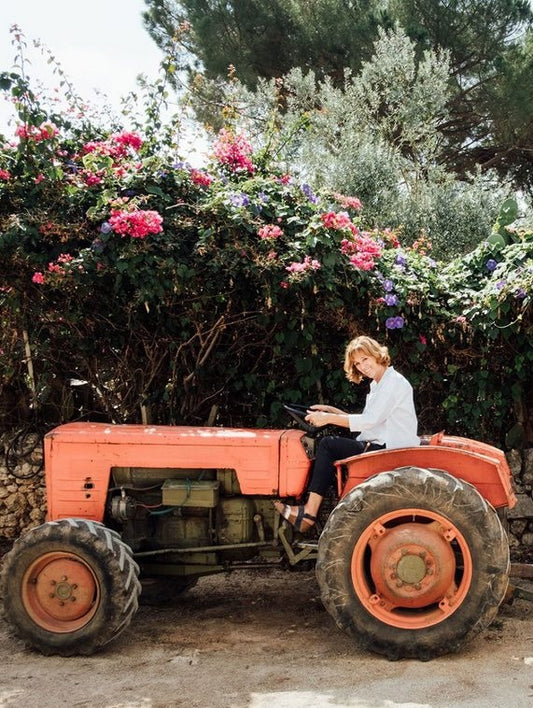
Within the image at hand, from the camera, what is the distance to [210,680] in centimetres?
376

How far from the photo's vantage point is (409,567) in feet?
13.4

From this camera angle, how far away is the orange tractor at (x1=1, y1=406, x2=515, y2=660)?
13.2 ft

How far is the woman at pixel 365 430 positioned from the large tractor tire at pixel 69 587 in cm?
96

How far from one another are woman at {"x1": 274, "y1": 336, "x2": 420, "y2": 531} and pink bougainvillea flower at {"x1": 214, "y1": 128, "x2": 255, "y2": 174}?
92.6 inches

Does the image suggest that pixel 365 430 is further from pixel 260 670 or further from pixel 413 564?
pixel 260 670

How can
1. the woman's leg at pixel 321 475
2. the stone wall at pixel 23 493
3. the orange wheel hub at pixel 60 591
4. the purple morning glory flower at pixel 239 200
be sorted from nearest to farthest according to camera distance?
1. the orange wheel hub at pixel 60 591
2. the woman's leg at pixel 321 475
3. the purple morning glory flower at pixel 239 200
4. the stone wall at pixel 23 493

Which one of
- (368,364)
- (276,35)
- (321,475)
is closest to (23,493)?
(321,475)

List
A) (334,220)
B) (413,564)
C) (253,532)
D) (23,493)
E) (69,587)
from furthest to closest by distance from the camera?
1. (23,493)
2. (334,220)
3. (253,532)
4. (69,587)
5. (413,564)

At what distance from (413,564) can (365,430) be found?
2.67ft

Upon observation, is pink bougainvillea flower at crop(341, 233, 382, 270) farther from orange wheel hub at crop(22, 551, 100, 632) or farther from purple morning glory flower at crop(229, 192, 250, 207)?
orange wheel hub at crop(22, 551, 100, 632)

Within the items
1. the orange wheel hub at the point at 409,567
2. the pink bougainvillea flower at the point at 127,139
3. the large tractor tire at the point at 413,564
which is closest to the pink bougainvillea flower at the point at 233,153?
the pink bougainvillea flower at the point at 127,139

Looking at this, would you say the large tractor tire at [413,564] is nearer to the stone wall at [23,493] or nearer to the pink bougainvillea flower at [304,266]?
the pink bougainvillea flower at [304,266]

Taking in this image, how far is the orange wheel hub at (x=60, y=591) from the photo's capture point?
4.21m

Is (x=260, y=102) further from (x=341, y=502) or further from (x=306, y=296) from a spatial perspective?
(x=341, y=502)
